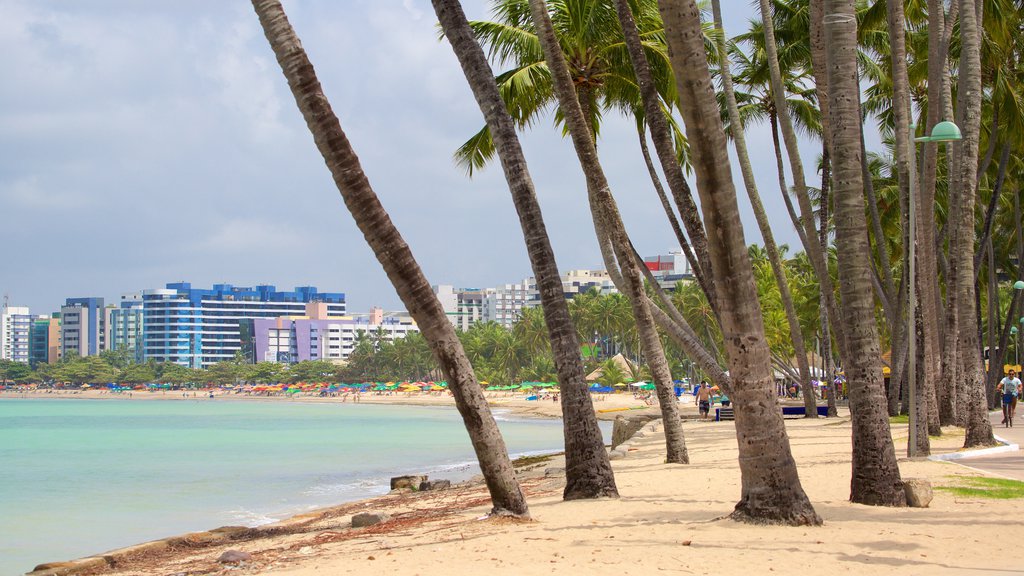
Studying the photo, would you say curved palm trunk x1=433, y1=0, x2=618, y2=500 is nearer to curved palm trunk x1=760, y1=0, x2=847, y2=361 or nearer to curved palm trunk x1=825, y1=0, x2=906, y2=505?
curved palm trunk x1=825, y1=0, x2=906, y2=505

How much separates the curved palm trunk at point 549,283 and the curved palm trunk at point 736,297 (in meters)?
2.45

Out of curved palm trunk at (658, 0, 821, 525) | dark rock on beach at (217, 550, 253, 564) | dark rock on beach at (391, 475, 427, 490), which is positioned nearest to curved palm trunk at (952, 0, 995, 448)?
curved palm trunk at (658, 0, 821, 525)

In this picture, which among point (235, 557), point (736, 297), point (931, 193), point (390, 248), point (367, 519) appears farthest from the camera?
point (931, 193)

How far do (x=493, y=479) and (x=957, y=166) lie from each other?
1071 cm

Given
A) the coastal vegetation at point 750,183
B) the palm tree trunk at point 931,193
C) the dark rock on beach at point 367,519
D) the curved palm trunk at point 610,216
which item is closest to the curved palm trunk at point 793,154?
the coastal vegetation at point 750,183

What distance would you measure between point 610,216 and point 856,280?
445cm

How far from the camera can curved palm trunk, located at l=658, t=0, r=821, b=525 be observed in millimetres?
8047

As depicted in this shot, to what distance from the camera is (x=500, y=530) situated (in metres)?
8.91

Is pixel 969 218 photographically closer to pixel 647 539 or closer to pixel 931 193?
pixel 931 193

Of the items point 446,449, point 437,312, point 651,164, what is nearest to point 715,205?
point 437,312

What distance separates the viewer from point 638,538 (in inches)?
316

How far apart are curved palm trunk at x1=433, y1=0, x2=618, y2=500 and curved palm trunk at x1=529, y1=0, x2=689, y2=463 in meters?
1.90

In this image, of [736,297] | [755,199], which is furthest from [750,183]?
[736,297]

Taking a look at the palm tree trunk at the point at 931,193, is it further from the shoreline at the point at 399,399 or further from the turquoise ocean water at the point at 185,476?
the shoreline at the point at 399,399
